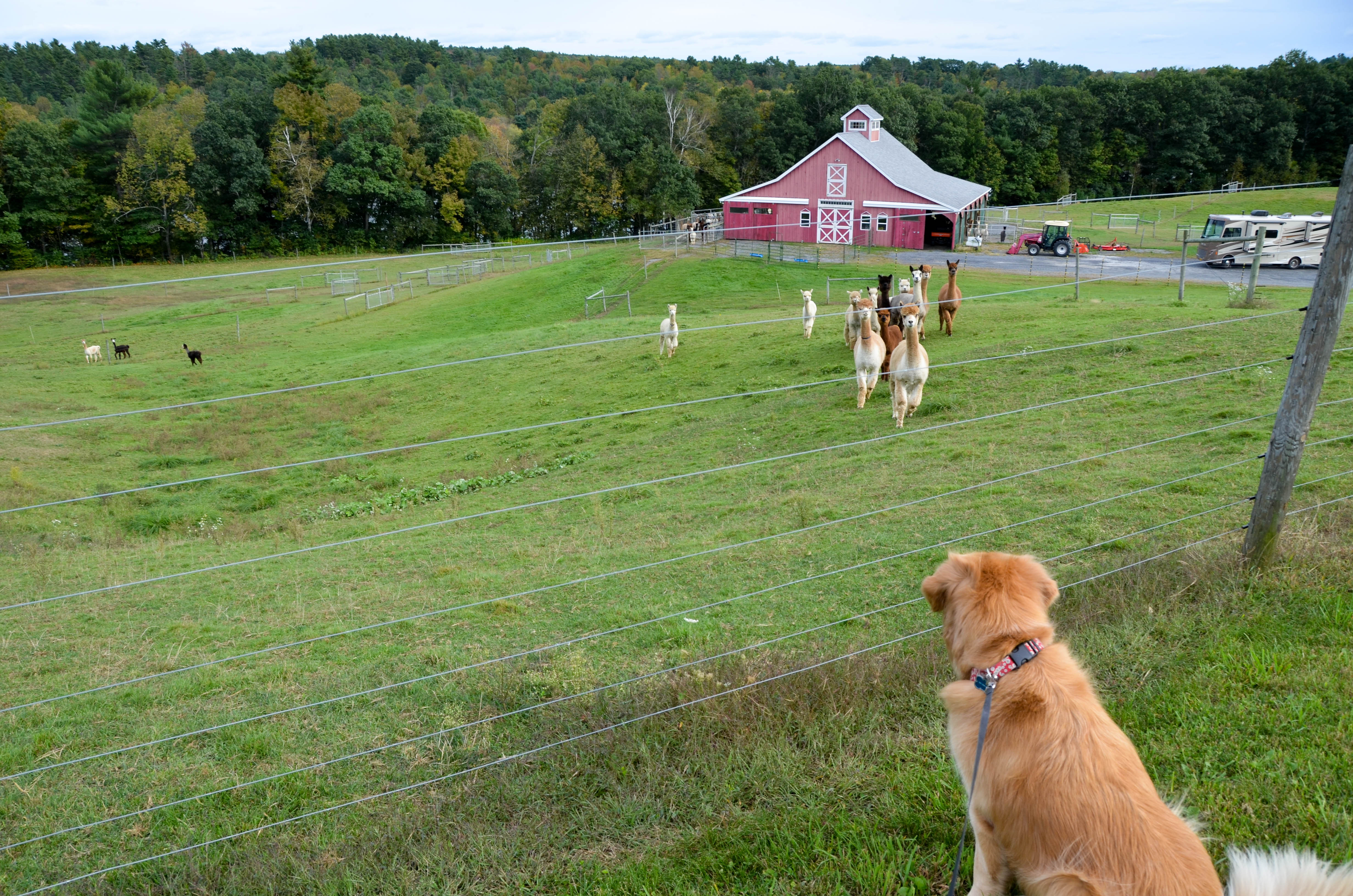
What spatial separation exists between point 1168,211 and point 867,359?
59.8m

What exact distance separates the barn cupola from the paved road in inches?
390

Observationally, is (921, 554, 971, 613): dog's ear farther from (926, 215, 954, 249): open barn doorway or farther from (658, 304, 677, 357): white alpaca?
(926, 215, 954, 249): open barn doorway

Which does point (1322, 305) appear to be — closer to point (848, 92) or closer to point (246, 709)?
point (246, 709)

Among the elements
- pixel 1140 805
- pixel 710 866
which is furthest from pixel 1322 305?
pixel 710 866

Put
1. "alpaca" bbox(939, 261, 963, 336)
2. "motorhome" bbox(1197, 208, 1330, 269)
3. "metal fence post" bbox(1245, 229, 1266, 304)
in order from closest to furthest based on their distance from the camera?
"metal fence post" bbox(1245, 229, 1266, 304) < "alpaca" bbox(939, 261, 963, 336) < "motorhome" bbox(1197, 208, 1330, 269)

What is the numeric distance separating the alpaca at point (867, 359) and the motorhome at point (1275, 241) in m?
26.1

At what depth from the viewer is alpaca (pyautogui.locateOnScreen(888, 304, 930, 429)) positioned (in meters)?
13.3

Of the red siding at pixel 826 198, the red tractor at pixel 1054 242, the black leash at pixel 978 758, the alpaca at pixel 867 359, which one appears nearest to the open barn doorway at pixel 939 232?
the red siding at pixel 826 198

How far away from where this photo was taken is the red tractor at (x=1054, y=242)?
43406 millimetres

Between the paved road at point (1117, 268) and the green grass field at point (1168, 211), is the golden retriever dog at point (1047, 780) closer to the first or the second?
→ the paved road at point (1117, 268)

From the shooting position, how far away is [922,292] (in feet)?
63.6

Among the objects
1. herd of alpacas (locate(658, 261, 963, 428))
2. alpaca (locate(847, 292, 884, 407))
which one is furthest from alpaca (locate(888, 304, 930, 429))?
alpaca (locate(847, 292, 884, 407))

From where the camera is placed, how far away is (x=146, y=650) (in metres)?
7.84

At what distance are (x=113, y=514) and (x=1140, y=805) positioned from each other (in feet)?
55.5
